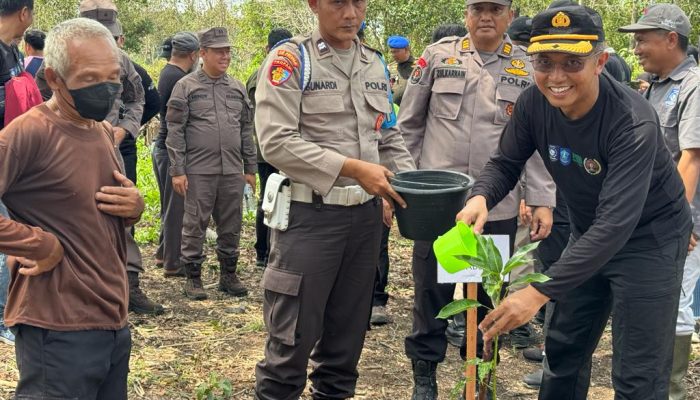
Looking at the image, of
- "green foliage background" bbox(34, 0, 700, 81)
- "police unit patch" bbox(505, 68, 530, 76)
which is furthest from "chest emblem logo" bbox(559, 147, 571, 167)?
"green foliage background" bbox(34, 0, 700, 81)

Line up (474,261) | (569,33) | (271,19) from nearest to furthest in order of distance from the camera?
(474,261), (569,33), (271,19)

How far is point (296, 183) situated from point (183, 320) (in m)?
2.86

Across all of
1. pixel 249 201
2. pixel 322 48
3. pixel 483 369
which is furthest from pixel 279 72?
pixel 249 201

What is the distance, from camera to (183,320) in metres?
Answer: 6.03

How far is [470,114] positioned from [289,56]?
1.40 meters

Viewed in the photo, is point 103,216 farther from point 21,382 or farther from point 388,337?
point 388,337

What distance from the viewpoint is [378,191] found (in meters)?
3.39

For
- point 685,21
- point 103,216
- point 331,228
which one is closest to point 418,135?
point 331,228

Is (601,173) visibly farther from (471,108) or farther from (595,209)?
(471,108)

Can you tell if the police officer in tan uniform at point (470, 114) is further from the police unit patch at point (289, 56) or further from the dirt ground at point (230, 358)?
the police unit patch at point (289, 56)

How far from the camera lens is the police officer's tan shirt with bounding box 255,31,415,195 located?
3400mm

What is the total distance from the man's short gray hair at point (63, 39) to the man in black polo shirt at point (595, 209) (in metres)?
1.61

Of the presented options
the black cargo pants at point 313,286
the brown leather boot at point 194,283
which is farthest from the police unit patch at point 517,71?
the brown leather boot at point 194,283

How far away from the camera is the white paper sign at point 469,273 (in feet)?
11.5
